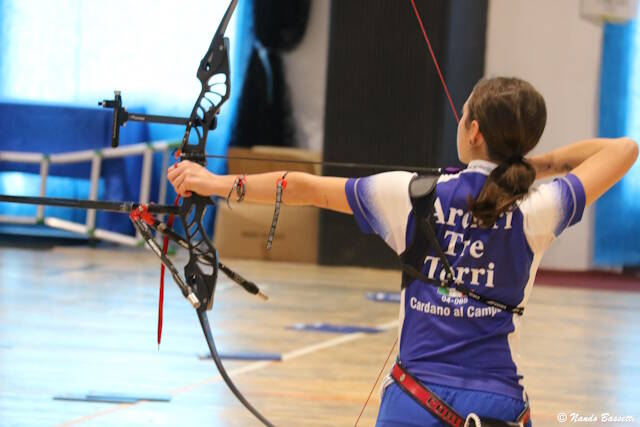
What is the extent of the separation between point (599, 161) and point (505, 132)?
0.67ft

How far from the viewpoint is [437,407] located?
4.90 ft

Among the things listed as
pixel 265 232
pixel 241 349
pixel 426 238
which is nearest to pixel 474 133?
pixel 426 238

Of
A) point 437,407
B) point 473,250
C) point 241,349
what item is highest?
Answer: point 473,250

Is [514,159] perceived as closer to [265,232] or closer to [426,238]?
→ [426,238]

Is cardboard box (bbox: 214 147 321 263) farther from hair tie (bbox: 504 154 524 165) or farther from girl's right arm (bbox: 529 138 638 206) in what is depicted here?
hair tie (bbox: 504 154 524 165)

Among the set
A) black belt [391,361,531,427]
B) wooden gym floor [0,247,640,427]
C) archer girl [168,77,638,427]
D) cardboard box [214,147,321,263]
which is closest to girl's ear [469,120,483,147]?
archer girl [168,77,638,427]

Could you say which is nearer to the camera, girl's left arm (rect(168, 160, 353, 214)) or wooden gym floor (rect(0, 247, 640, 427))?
girl's left arm (rect(168, 160, 353, 214))

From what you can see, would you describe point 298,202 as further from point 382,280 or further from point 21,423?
point 382,280

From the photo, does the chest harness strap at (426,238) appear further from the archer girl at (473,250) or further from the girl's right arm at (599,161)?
the girl's right arm at (599,161)

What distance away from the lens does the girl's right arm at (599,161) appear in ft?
5.25


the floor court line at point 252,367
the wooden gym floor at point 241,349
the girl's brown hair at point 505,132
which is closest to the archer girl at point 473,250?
the girl's brown hair at point 505,132

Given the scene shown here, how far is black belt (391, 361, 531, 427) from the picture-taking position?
58.5 inches

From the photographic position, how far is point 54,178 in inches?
312

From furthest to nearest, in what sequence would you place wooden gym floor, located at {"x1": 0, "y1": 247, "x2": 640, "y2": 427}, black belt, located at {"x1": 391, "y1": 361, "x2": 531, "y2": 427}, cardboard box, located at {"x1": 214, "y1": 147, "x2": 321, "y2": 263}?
1. cardboard box, located at {"x1": 214, "y1": 147, "x2": 321, "y2": 263}
2. wooden gym floor, located at {"x1": 0, "y1": 247, "x2": 640, "y2": 427}
3. black belt, located at {"x1": 391, "y1": 361, "x2": 531, "y2": 427}
